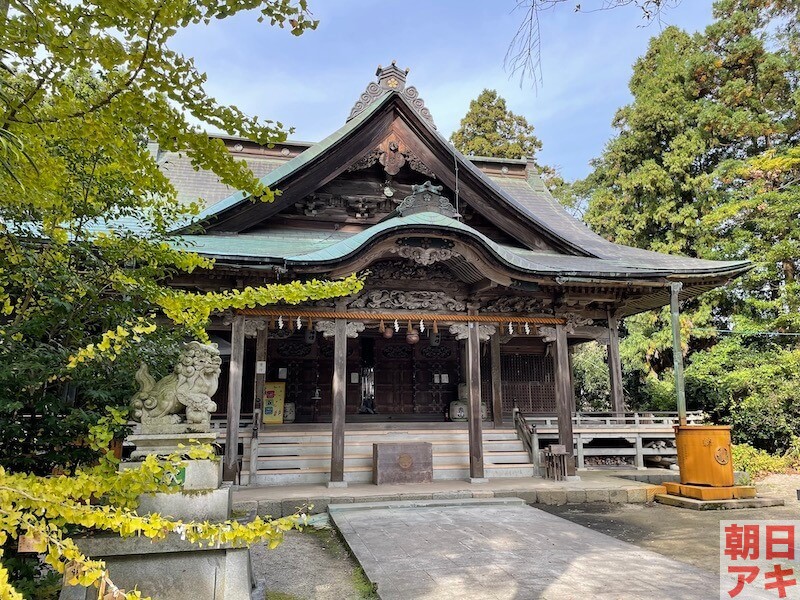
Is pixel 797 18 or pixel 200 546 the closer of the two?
pixel 200 546

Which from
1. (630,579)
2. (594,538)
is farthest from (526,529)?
(630,579)

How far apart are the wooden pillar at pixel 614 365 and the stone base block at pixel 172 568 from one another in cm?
1028

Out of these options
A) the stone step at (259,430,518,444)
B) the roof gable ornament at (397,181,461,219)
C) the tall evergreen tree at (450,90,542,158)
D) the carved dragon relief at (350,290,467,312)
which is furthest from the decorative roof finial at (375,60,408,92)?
the tall evergreen tree at (450,90,542,158)

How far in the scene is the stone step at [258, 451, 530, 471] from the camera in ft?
31.2

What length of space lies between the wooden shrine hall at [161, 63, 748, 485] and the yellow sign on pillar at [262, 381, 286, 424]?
0.05 metres

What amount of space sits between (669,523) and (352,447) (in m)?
5.81

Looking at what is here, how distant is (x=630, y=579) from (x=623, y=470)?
7.25m

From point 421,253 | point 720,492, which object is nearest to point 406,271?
point 421,253

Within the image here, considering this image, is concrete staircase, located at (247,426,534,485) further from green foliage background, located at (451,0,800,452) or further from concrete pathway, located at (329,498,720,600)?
green foliage background, located at (451,0,800,452)

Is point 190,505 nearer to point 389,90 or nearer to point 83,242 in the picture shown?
point 83,242

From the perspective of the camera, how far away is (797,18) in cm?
365

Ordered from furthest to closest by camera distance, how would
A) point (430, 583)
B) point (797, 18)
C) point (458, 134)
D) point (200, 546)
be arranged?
point (458, 134), point (430, 583), point (797, 18), point (200, 546)

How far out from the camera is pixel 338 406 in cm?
906

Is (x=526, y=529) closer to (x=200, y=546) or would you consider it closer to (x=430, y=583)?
(x=430, y=583)
